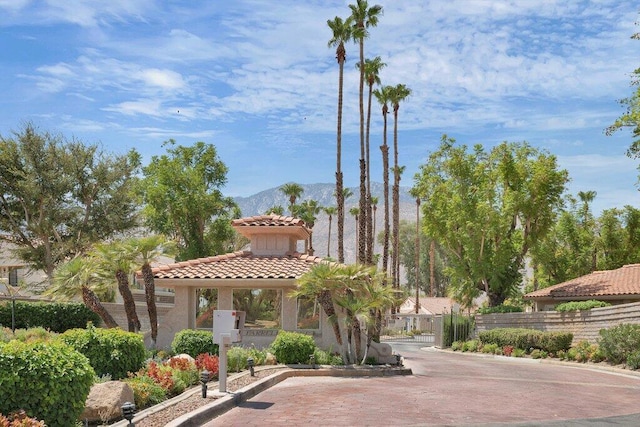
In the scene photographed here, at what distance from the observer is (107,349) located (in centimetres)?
1472

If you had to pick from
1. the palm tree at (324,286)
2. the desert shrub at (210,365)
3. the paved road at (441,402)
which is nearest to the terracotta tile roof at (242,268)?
the palm tree at (324,286)

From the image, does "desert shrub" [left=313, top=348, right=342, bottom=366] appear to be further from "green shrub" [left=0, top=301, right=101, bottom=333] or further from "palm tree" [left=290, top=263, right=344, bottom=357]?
"green shrub" [left=0, top=301, right=101, bottom=333]

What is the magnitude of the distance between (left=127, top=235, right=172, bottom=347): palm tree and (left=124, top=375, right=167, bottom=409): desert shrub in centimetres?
1067

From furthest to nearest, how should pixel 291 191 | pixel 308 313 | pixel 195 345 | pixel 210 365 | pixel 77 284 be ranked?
1. pixel 291 191
2. pixel 308 313
3. pixel 77 284
4. pixel 195 345
5. pixel 210 365

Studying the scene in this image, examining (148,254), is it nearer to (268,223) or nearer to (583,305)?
(268,223)

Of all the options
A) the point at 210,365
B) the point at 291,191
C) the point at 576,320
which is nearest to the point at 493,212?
the point at 576,320

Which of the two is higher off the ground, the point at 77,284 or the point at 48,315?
the point at 77,284

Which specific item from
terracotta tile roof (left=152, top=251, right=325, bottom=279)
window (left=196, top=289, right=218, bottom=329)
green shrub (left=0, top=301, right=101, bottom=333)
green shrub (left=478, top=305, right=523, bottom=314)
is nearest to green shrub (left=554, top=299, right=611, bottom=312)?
green shrub (left=478, top=305, right=523, bottom=314)

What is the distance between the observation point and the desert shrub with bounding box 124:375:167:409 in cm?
1278

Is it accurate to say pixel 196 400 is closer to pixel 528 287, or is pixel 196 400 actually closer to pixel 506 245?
pixel 506 245

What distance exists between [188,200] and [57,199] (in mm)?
11798

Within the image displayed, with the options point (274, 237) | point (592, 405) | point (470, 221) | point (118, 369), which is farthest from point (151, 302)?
point (470, 221)

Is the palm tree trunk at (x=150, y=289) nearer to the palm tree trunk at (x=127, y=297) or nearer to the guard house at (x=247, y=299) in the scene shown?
the palm tree trunk at (x=127, y=297)

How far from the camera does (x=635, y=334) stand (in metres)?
28.0
